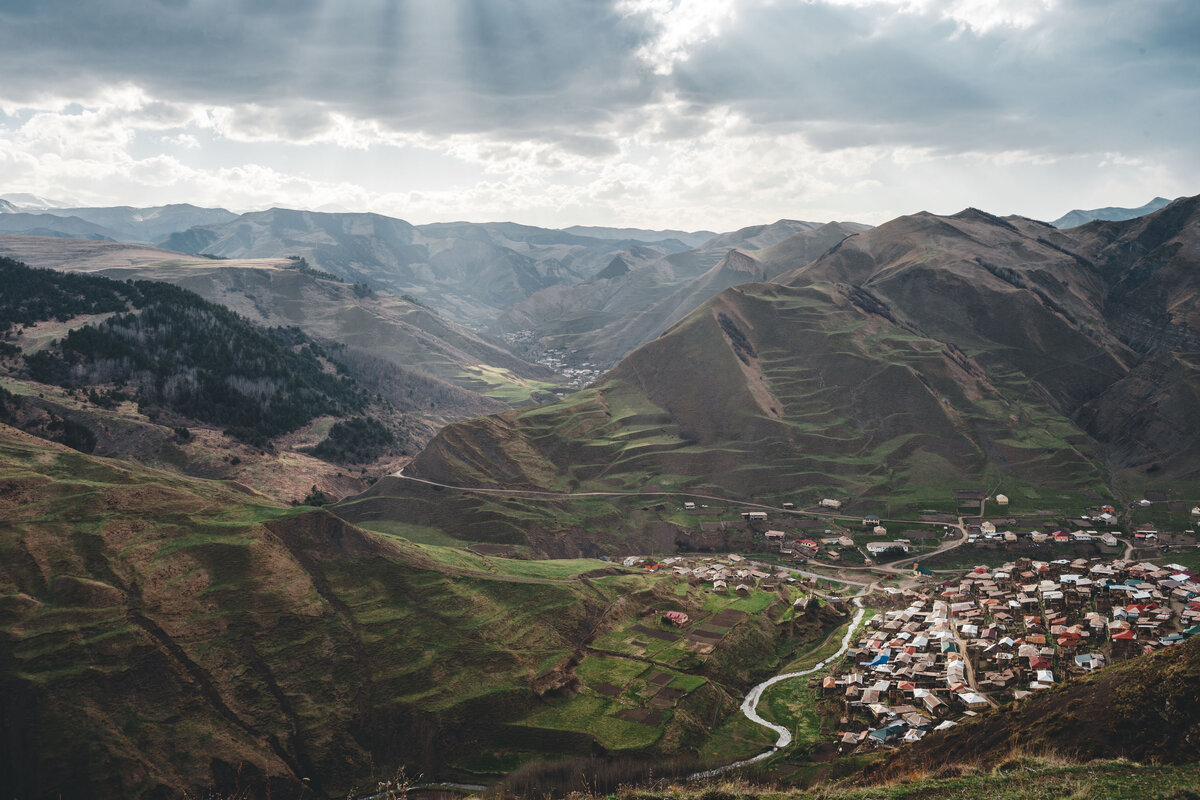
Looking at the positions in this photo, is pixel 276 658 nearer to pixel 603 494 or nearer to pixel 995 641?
pixel 995 641

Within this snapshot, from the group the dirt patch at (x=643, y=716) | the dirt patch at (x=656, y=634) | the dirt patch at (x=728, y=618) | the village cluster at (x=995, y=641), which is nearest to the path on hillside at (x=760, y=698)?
the village cluster at (x=995, y=641)

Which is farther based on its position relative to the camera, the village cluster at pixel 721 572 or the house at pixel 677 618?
the village cluster at pixel 721 572

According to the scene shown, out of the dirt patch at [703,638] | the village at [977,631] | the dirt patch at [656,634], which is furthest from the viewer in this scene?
the dirt patch at [656,634]

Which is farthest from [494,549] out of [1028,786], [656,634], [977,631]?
[1028,786]

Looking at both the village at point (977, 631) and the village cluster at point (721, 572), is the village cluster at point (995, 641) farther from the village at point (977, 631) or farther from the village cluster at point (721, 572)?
the village cluster at point (721, 572)

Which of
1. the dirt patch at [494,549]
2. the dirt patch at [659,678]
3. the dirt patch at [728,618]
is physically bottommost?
the dirt patch at [494,549]

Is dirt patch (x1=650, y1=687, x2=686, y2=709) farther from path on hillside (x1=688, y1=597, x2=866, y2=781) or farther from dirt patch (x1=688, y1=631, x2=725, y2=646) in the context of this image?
dirt patch (x1=688, y1=631, x2=725, y2=646)

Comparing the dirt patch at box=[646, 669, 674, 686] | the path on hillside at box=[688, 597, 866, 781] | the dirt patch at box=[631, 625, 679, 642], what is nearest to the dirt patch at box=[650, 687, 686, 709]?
the dirt patch at box=[646, 669, 674, 686]

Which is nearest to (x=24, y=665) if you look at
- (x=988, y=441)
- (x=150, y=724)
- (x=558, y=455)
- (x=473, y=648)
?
(x=150, y=724)
